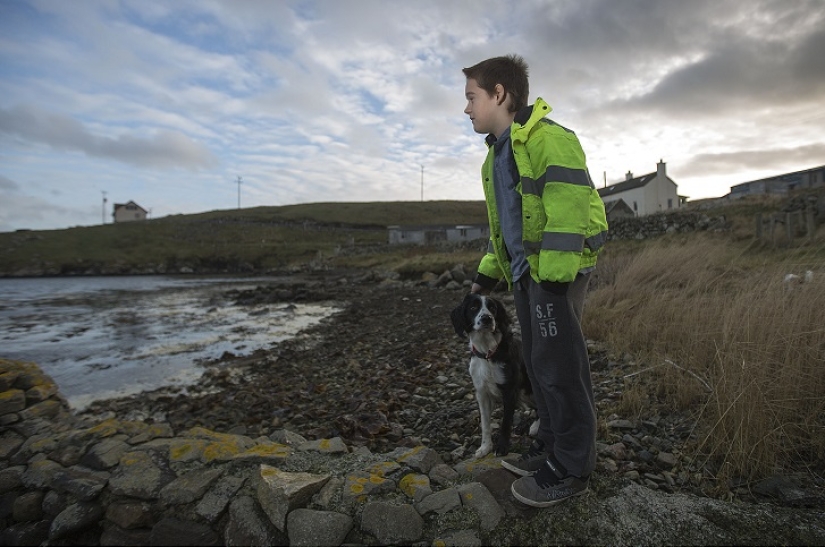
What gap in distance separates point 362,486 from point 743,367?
118 inches

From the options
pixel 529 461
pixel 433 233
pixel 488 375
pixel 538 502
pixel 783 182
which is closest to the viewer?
pixel 538 502

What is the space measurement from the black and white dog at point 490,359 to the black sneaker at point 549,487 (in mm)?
964

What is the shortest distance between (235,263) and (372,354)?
2277 inches

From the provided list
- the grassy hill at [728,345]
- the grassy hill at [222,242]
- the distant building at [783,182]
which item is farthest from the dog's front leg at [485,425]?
the distant building at [783,182]

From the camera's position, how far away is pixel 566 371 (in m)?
2.50

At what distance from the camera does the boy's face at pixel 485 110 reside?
9.30 feet

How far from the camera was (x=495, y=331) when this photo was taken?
376cm

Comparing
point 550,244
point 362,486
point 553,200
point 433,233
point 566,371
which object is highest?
point 433,233

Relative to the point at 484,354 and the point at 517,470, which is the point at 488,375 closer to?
the point at 484,354

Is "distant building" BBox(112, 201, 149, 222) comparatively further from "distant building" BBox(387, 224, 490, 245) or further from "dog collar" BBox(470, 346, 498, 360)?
"dog collar" BBox(470, 346, 498, 360)

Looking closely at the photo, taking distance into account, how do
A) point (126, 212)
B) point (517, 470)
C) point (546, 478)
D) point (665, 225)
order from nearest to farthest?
1. point (546, 478)
2. point (517, 470)
3. point (665, 225)
4. point (126, 212)

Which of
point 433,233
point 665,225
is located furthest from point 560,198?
point 433,233

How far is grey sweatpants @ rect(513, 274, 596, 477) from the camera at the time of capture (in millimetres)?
2492

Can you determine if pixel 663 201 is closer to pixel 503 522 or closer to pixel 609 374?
pixel 609 374
